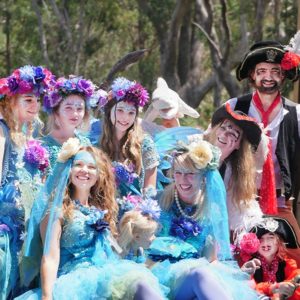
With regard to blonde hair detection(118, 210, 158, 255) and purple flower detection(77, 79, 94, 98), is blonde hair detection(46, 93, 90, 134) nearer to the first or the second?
purple flower detection(77, 79, 94, 98)

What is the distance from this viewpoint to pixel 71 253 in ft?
16.0

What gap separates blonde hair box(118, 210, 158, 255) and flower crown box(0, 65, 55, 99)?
1059 mm

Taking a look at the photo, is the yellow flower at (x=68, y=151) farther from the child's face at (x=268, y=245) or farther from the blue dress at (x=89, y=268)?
the child's face at (x=268, y=245)

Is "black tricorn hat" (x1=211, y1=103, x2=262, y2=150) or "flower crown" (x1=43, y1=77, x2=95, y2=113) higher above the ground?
"flower crown" (x1=43, y1=77, x2=95, y2=113)

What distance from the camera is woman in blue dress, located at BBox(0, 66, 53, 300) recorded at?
16.6 feet

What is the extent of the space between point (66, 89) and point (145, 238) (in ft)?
3.98

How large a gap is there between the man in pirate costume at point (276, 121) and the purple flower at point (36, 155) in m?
1.58

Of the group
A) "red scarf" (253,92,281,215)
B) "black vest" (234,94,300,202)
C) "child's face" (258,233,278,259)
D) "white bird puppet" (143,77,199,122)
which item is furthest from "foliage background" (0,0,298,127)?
"child's face" (258,233,278,259)

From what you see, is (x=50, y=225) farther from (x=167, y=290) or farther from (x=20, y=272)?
(x=167, y=290)

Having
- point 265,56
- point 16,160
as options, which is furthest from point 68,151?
point 265,56

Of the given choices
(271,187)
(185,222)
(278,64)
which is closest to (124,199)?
(185,222)

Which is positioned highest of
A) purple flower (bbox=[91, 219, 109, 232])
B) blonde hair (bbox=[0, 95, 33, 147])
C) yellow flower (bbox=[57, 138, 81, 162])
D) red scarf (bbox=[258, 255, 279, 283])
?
blonde hair (bbox=[0, 95, 33, 147])

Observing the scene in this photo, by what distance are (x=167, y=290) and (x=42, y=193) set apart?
899mm

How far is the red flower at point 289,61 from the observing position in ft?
20.1
